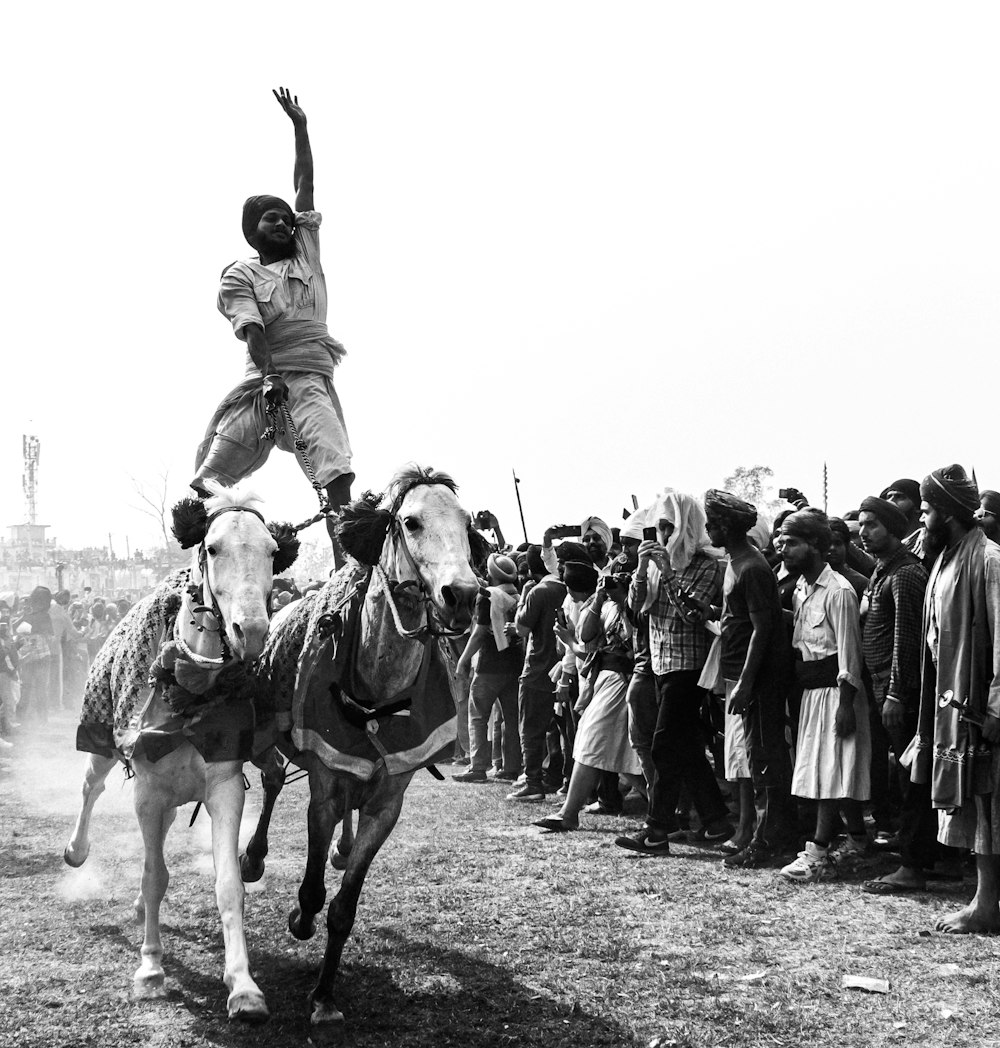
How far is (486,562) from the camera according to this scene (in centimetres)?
540

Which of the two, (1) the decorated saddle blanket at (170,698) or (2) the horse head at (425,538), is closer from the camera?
(2) the horse head at (425,538)

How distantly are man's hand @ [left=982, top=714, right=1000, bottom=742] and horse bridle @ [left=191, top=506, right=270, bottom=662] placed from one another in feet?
12.3

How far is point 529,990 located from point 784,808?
10.2 ft

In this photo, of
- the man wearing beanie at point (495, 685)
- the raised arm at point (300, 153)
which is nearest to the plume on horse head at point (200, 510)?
the raised arm at point (300, 153)

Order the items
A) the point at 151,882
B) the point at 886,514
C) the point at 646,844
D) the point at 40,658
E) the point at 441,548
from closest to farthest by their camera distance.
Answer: the point at 441,548 < the point at 151,882 < the point at 886,514 < the point at 646,844 < the point at 40,658

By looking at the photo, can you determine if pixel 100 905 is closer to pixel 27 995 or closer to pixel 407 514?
pixel 27 995

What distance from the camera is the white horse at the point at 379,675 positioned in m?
5.06

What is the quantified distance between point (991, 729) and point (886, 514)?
70.3 inches

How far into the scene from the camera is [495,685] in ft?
40.6

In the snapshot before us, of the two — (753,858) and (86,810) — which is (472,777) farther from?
(86,810)

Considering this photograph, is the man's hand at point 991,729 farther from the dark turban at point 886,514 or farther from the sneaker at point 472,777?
the sneaker at point 472,777

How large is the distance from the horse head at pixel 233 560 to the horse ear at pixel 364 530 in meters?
0.35

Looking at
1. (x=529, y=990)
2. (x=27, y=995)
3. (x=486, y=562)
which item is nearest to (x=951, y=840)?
(x=529, y=990)

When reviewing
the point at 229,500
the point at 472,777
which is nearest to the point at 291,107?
the point at 229,500
